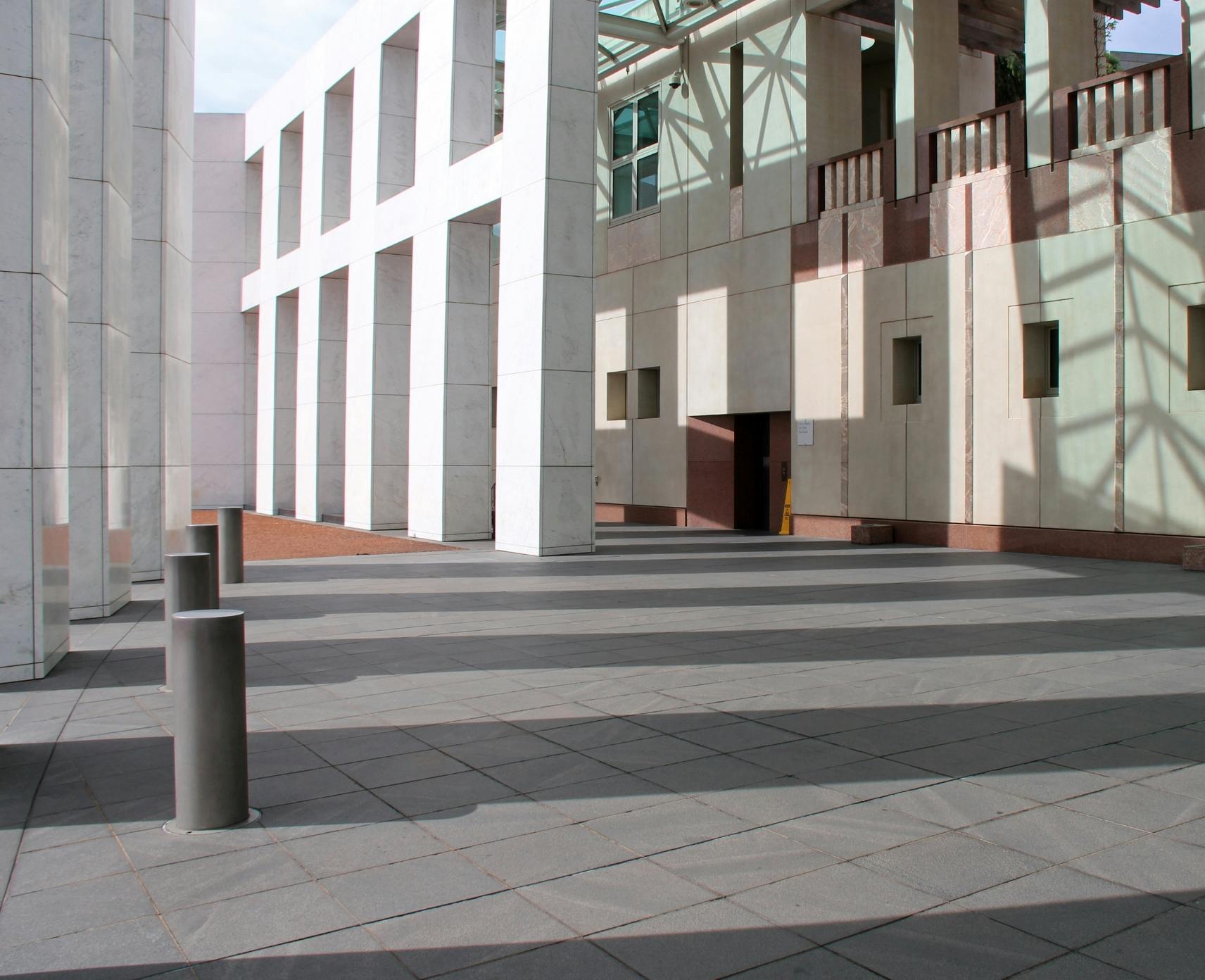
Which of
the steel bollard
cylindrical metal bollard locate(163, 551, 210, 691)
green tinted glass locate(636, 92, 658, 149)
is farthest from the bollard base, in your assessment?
green tinted glass locate(636, 92, 658, 149)

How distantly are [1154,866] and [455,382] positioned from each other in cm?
1676

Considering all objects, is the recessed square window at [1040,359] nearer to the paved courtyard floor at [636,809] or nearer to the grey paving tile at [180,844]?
the paved courtyard floor at [636,809]

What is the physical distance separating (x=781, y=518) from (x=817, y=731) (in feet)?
53.7

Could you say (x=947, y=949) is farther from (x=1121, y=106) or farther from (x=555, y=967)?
(x=1121, y=106)

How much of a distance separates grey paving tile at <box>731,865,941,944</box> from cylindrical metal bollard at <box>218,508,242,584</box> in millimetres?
11018

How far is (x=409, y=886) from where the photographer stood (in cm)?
409

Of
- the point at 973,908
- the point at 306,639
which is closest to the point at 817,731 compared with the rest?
the point at 973,908

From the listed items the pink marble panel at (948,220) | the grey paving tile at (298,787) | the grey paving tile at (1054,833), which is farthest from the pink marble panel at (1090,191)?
the grey paving tile at (298,787)

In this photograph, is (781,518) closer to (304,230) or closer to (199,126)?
(304,230)

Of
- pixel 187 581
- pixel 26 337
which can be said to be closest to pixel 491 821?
pixel 187 581

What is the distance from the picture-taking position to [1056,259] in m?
16.7

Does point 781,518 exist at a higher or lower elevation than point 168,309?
lower

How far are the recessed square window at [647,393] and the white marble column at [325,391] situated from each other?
280 inches

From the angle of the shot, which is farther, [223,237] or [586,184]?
[223,237]
